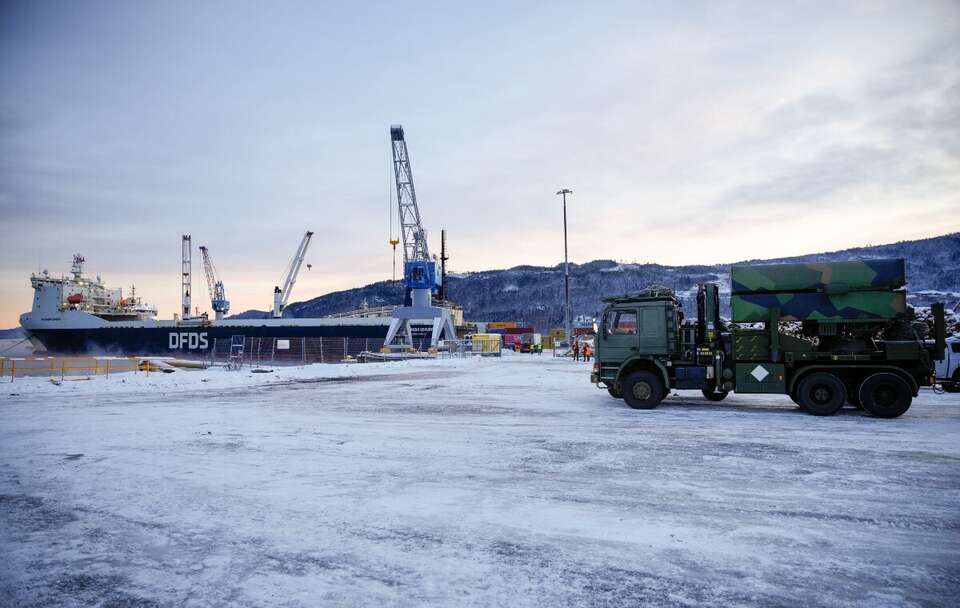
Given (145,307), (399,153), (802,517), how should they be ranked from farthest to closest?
1. (145,307)
2. (399,153)
3. (802,517)

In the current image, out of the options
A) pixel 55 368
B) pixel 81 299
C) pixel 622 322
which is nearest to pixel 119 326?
pixel 81 299

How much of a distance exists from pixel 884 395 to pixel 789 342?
7.49 feet

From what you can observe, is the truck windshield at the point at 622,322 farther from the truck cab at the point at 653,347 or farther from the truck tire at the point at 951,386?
the truck tire at the point at 951,386

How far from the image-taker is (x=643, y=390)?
43.4 feet

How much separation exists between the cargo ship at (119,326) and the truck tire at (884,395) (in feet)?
177

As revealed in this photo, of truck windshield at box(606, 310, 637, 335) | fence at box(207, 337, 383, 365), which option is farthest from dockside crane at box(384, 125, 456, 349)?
truck windshield at box(606, 310, 637, 335)

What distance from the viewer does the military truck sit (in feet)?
37.5

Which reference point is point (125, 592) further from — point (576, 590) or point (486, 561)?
point (576, 590)

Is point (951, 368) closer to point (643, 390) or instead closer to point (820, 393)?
point (820, 393)

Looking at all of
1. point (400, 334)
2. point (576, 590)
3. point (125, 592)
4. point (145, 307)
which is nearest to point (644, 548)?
point (576, 590)

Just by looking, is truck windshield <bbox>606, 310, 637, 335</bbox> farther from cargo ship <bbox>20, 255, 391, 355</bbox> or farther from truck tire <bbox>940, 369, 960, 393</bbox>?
cargo ship <bbox>20, 255, 391, 355</bbox>

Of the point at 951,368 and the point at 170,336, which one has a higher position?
the point at 170,336

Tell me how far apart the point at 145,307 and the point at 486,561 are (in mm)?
92781

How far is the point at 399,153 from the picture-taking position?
7269 centimetres
